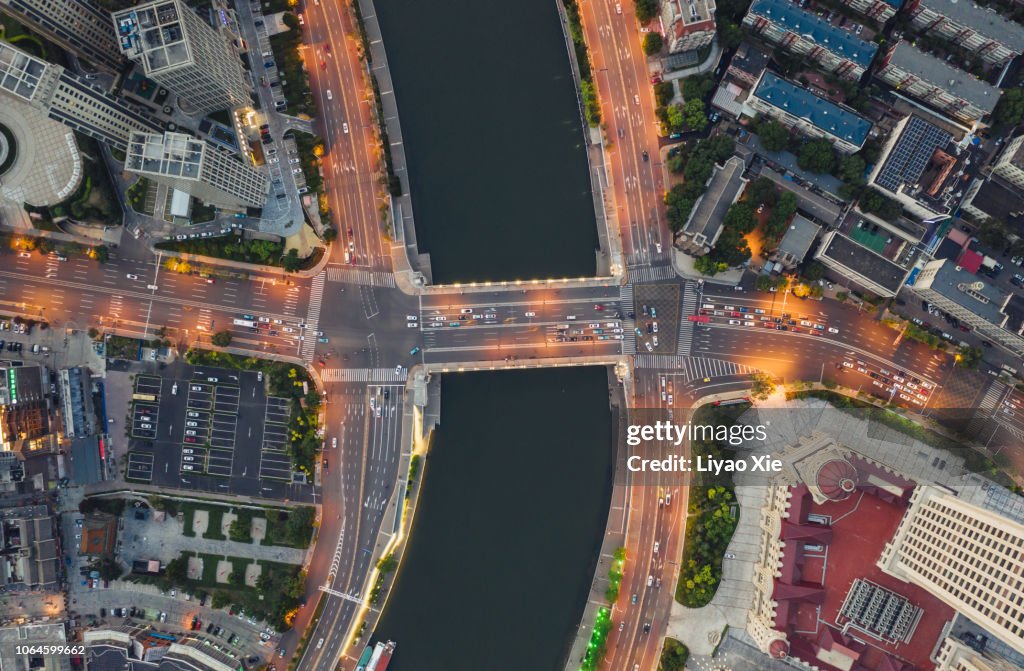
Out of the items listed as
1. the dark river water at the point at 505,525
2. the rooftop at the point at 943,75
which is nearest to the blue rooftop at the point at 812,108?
the rooftop at the point at 943,75

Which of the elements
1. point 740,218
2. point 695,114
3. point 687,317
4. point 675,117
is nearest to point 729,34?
point 695,114

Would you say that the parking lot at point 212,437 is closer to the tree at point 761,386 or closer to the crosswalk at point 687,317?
the crosswalk at point 687,317

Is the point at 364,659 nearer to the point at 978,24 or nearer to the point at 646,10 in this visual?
the point at 646,10

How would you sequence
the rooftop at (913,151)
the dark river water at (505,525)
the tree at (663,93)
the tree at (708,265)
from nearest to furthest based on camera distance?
1. the rooftop at (913,151)
2. the tree at (708,265)
3. the tree at (663,93)
4. the dark river water at (505,525)

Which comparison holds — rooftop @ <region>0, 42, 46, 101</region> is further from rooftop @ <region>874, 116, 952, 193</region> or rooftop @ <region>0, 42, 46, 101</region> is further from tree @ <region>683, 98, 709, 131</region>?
rooftop @ <region>874, 116, 952, 193</region>

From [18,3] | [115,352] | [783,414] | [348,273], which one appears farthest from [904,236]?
[18,3]

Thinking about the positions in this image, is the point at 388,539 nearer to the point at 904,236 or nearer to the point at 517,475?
the point at 517,475
